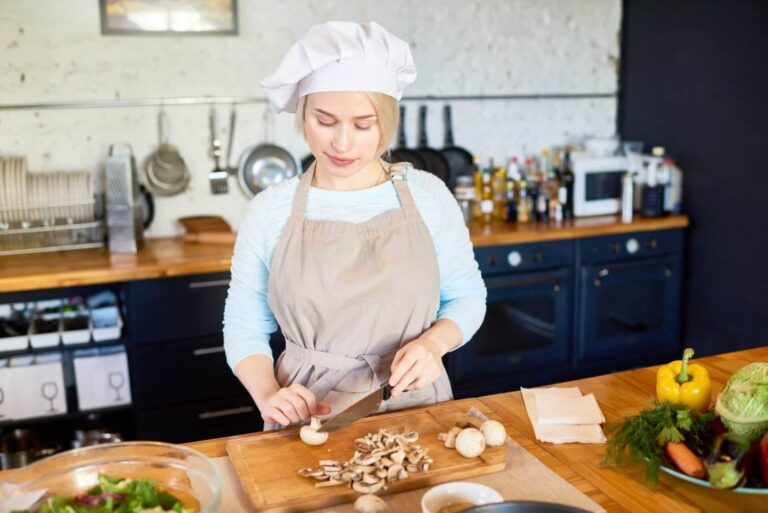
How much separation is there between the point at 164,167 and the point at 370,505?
2.31 meters

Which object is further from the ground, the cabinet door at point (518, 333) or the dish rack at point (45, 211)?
the dish rack at point (45, 211)

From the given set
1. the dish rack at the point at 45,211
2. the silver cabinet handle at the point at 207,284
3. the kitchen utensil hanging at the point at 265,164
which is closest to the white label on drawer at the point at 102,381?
the silver cabinet handle at the point at 207,284

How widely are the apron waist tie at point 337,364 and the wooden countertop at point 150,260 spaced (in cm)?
119

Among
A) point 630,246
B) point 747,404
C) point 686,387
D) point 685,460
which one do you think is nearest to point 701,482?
point 685,460

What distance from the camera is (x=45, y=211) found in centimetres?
278

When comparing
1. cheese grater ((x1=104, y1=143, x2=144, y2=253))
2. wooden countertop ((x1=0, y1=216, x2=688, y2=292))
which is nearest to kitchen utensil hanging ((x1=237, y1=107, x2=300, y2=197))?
Answer: wooden countertop ((x1=0, y1=216, x2=688, y2=292))

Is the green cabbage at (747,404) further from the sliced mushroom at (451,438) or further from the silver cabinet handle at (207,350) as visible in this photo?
the silver cabinet handle at (207,350)

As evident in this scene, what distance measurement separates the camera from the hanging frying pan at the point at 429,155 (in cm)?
343

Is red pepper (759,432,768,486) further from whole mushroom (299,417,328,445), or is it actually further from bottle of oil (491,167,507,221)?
bottle of oil (491,167,507,221)

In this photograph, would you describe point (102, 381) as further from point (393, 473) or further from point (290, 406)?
point (393, 473)

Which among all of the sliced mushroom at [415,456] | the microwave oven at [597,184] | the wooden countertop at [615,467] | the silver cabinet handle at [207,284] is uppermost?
the microwave oven at [597,184]

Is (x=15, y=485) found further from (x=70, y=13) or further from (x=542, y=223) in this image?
(x=542, y=223)

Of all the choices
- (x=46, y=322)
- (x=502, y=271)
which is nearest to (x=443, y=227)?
(x=502, y=271)

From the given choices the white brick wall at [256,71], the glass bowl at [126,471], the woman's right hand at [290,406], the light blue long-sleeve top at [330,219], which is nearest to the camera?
the glass bowl at [126,471]
